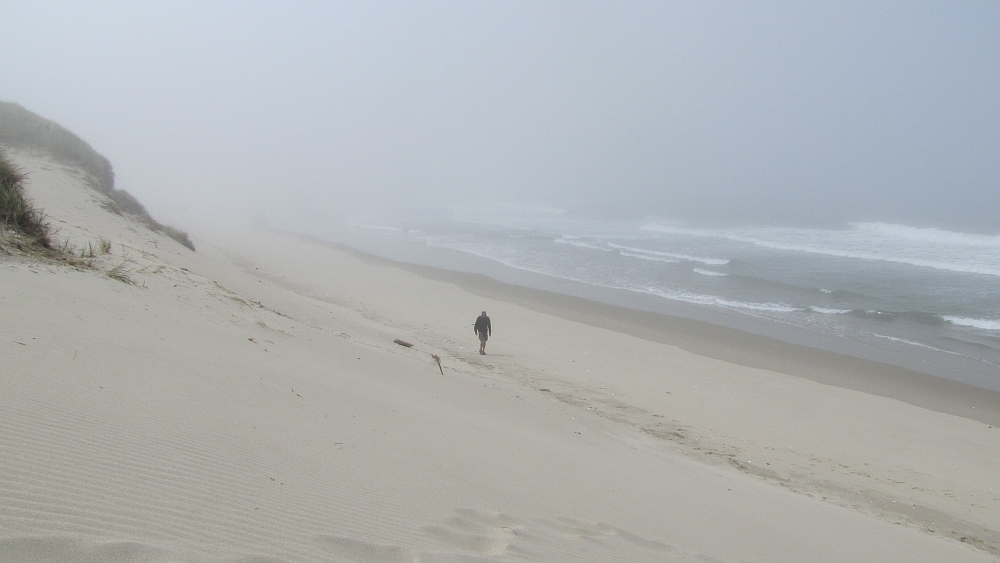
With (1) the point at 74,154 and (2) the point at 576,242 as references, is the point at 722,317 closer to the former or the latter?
(2) the point at 576,242

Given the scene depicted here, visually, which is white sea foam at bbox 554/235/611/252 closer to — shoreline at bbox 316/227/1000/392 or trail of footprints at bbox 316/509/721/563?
shoreline at bbox 316/227/1000/392

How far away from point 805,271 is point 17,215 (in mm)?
31387

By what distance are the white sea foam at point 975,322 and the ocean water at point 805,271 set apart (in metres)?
0.05

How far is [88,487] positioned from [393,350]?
28.0 ft

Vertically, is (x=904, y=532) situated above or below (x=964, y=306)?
below

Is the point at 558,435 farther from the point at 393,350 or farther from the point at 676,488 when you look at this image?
the point at 393,350

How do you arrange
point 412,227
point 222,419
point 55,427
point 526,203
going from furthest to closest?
point 526,203 → point 412,227 → point 222,419 → point 55,427

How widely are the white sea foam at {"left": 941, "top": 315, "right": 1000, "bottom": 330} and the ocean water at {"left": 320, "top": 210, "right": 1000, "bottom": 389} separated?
0.17 feet

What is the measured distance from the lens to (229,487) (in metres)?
3.17

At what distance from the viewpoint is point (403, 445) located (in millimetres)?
5055

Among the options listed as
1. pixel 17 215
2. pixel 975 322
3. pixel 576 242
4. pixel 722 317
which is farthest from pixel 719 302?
pixel 17 215

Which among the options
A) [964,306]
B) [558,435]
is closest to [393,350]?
A: [558,435]

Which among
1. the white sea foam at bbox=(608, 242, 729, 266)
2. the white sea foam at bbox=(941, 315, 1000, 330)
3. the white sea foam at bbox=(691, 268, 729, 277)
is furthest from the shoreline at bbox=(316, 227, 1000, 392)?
the white sea foam at bbox=(608, 242, 729, 266)

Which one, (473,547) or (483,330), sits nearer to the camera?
(473,547)
